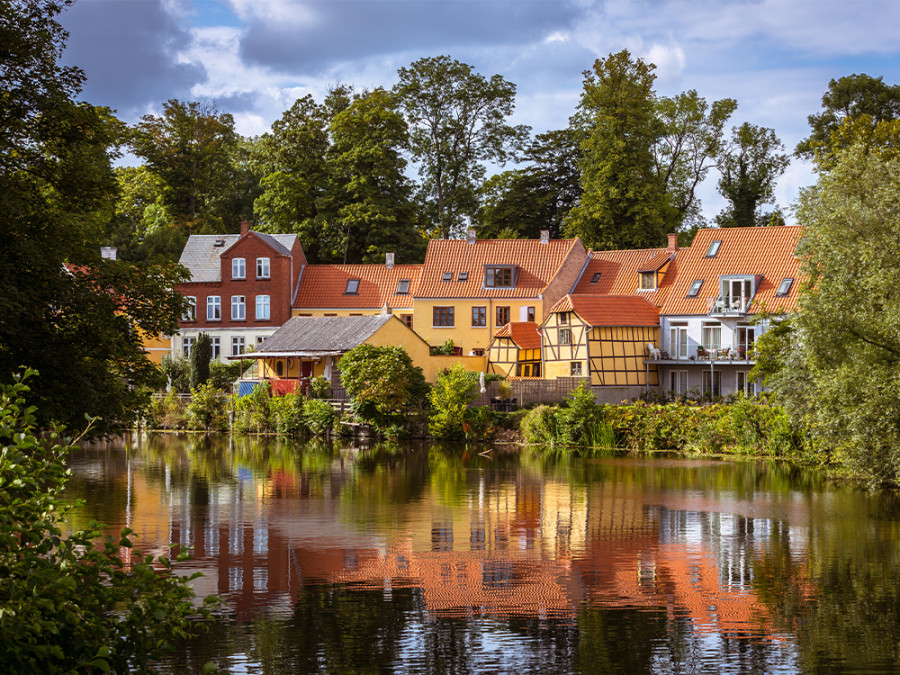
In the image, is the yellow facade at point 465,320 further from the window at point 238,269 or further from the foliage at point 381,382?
the foliage at point 381,382

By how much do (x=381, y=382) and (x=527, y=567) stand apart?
29.1 metres

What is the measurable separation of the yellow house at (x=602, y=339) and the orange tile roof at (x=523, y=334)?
4.79 feet

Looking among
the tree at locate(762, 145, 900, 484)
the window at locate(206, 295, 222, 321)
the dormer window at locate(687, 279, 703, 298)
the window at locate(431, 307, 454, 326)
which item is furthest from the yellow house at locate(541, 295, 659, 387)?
the tree at locate(762, 145, 900, 484)

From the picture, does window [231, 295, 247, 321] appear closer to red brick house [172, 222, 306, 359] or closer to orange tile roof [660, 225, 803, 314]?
red brick house [172, 222, 306, 359]

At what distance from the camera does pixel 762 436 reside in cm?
3881

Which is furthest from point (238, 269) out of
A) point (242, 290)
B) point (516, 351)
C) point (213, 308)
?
point (516, 351)

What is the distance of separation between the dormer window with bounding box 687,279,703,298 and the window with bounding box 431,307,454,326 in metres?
14.3

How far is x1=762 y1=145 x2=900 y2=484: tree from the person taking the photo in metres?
24.8

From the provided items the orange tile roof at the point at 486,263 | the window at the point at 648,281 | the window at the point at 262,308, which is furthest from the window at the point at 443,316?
the window at the point at 648,281

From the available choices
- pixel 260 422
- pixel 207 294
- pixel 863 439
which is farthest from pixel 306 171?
pixel 863 439

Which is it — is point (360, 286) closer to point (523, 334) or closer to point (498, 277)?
point (498, 277)

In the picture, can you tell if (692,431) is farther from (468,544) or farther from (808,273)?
(468,544)

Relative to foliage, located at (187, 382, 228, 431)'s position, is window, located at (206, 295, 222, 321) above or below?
above

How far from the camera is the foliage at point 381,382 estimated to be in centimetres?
4684
